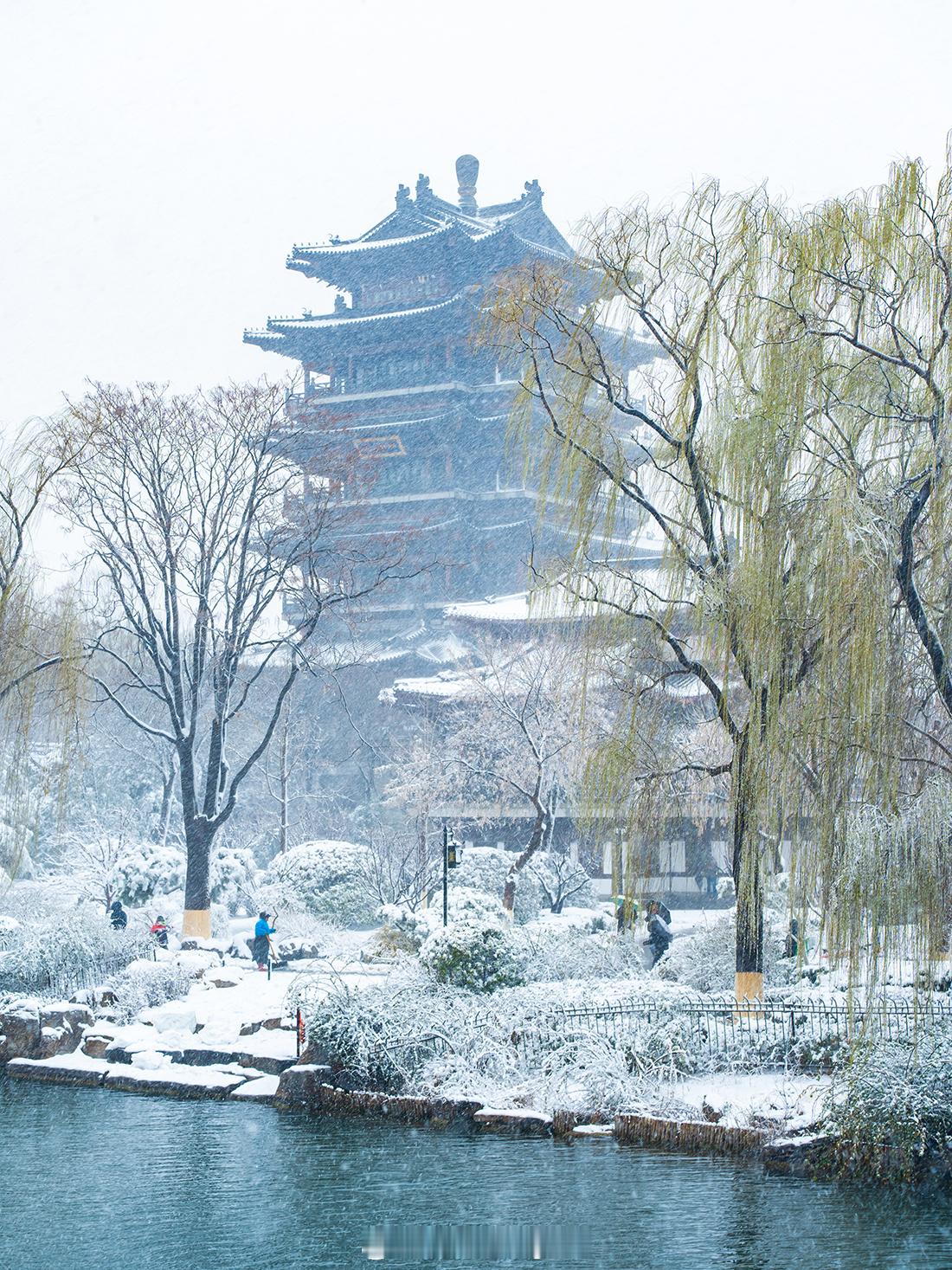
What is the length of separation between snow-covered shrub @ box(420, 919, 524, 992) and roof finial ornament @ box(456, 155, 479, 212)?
30.0 metres

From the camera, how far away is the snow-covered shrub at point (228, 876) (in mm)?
22562

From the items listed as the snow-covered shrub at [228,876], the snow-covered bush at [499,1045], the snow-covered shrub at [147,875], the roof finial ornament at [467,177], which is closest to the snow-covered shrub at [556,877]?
the snow-covered shrub at [228,876]

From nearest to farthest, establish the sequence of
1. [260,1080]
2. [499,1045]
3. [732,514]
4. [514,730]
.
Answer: [732,514] < [499,1045] < [260,1080] < [514,730]

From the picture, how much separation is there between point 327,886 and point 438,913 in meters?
5.86

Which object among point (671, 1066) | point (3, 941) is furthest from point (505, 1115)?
point (3, 941)

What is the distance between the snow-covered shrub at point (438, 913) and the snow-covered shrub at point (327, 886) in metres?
1.19

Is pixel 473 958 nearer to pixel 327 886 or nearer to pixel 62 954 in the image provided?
pixel 62 954

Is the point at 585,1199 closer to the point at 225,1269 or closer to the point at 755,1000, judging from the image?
the point at 225,1269

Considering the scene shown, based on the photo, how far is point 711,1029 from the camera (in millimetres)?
10938

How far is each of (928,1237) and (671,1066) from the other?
3.17 meters

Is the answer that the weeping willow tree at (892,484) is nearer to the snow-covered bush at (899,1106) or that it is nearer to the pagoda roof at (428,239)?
the snow-covered bush at (899,1106)

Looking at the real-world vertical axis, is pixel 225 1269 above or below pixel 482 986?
below

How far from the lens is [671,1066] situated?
10.5m

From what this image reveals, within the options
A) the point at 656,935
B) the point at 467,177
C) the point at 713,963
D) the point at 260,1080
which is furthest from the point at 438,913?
the point at 467,177
